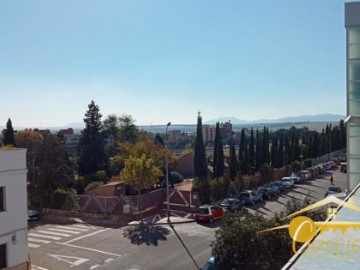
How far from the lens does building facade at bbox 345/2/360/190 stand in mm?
20938

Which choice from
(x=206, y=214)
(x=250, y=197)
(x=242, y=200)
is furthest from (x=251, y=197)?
(x=206, y=214)

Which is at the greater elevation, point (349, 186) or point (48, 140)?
point (48, 140)

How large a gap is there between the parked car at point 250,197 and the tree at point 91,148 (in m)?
19.6

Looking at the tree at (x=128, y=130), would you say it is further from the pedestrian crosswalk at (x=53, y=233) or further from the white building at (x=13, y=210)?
the white building at (x=13, y=210)

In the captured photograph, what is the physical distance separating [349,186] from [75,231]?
16.0 meters

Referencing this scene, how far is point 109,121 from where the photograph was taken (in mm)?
61250

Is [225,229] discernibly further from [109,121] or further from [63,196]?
[109,121]

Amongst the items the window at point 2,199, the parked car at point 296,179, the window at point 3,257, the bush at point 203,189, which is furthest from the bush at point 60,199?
the parked car at point 296,179

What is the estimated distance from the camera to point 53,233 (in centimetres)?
2419

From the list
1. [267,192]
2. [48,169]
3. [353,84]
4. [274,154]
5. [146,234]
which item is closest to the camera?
[353,84]

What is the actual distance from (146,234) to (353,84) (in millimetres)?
13913

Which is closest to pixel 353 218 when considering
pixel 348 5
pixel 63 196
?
pixel 348 5

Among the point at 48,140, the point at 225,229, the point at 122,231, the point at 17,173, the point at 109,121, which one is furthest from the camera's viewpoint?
the point at 109,121

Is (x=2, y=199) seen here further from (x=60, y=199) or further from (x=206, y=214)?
(x=206, y=214)
